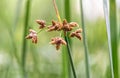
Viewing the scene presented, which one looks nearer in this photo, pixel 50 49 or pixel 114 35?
pixel 114 35

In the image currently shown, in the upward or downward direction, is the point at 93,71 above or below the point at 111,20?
below

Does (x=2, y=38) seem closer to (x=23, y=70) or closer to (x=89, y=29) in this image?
(x=23, y=70)

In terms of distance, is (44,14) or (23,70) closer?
(23,70)

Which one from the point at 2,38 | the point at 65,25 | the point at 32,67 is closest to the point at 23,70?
the point at 32,67

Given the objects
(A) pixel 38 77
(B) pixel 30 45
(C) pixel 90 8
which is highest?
(C) pixel 90 8

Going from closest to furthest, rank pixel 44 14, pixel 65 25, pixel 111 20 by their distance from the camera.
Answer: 1. pixel 65 25
2. pixel 111 20
3. pixel 44 14

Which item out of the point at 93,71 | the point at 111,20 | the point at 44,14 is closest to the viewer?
the point at 111,20

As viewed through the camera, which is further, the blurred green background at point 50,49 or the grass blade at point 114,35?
the blurred green background at point 50,49

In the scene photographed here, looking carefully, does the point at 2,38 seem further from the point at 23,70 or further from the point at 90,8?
the point at 90,8

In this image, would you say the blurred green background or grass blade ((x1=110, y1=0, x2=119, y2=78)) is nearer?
grass blade ((x1=110, y1=0, x2=119, y2=78))
